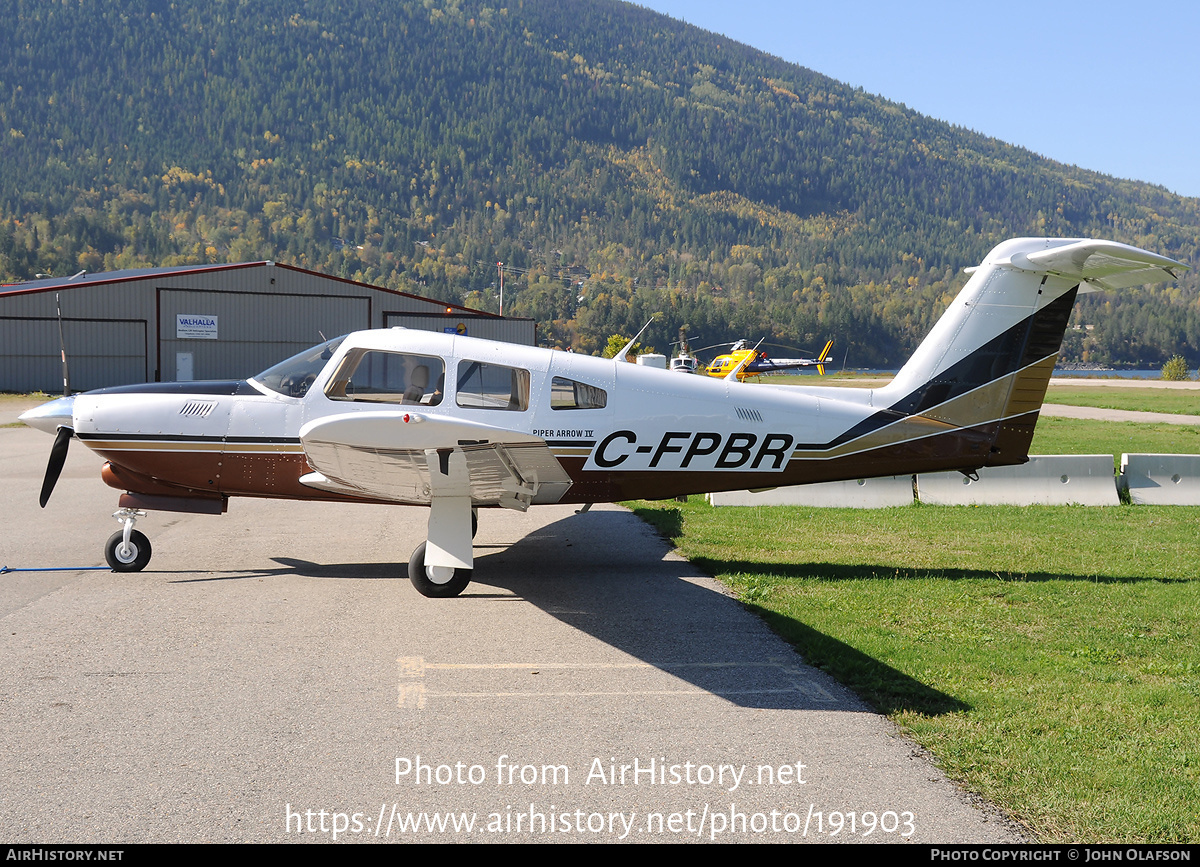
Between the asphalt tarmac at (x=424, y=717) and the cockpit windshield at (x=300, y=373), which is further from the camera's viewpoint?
the cockpit windshield at (x=300, y=373)

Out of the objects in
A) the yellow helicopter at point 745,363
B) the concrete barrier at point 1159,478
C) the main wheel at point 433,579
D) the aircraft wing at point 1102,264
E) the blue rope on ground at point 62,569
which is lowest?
the yellow helicopter at point 745,363

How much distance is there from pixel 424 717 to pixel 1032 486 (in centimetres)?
1045

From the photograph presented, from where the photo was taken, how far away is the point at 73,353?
37.9 meters

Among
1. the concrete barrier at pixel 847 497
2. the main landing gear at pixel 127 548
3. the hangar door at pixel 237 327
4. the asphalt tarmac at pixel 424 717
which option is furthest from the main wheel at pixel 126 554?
the hangar door at pixel 237 327

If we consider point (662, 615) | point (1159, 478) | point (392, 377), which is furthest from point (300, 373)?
point (1159, 478)

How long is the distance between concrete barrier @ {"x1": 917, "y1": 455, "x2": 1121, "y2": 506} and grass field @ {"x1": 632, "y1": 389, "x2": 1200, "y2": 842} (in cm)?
36

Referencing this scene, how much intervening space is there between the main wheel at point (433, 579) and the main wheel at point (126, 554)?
9.02 ft

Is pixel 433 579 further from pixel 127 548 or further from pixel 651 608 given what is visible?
pixel 127 548

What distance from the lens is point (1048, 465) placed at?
12.8 m

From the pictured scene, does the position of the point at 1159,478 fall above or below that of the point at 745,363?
above

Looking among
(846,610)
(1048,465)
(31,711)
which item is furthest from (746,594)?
(1048,465)

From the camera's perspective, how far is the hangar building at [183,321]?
3753cm

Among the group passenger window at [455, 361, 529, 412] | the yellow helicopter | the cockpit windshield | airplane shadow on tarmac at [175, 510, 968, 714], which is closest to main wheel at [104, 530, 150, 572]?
airplane shadow on tarmac at [175, 510, 968, 714]

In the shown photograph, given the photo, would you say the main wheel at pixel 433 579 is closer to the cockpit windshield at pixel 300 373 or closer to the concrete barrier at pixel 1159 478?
the cockpit windshield at pixel 300 373
